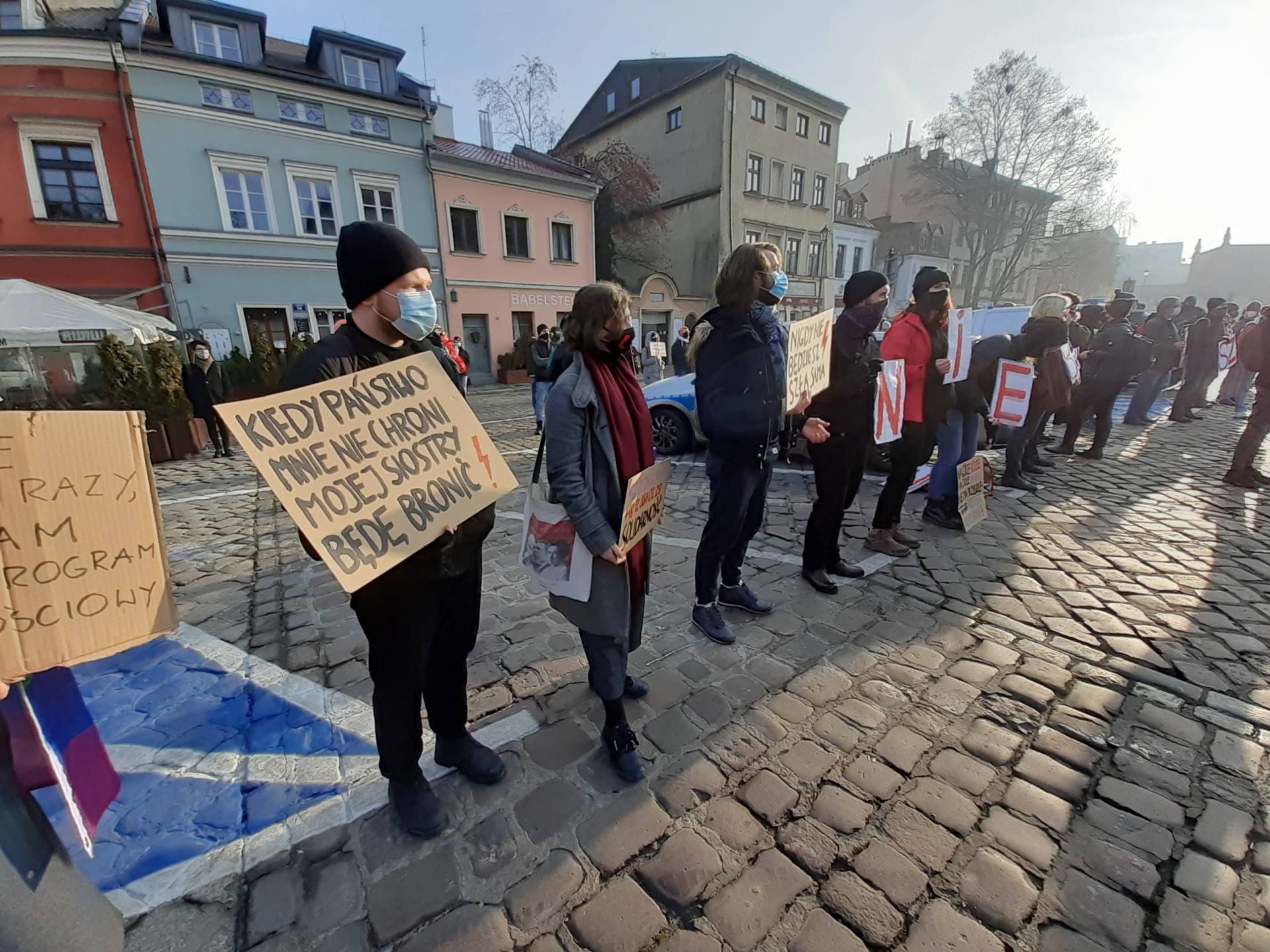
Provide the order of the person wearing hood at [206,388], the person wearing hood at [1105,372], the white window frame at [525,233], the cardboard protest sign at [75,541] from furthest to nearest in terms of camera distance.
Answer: the white window frame at [525,233] < the person wearing hood at [206,388] < the person wearing hood at [1105,372] < the cardboard protest sign at [75,541]

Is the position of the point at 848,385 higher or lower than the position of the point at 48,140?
lower

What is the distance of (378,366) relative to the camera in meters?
1.79

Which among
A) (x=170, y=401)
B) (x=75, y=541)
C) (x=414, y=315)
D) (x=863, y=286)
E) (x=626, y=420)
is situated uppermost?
(x=863, y=286)

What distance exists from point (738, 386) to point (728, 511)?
2.39 feet

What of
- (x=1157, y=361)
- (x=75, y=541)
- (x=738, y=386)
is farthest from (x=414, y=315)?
(x=1157, y=361)

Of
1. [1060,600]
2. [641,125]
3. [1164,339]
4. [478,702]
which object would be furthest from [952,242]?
[478,702]

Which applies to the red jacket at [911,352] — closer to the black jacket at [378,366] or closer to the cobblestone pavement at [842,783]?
the cobblestone pavement at [842,783]

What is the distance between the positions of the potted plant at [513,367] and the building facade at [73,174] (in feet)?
32.4

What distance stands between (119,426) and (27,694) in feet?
2.34

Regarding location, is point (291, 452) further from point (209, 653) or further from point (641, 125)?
point (641, 125)

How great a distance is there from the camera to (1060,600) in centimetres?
375

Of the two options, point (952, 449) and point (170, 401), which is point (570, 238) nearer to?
point (170, 401)

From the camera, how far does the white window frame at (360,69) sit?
1816 cm

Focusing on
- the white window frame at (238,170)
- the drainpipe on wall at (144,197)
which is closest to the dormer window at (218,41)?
the drainpipe on wall at (144,197)
